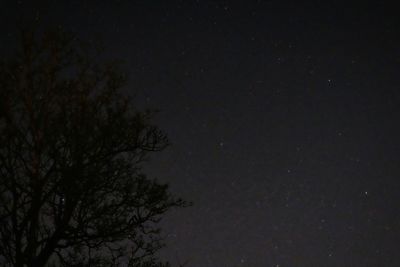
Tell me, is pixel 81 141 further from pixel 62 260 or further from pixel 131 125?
pixel 62 260

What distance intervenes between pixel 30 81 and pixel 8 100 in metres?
0.65

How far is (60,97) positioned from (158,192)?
2712mm

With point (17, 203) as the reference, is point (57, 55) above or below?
above

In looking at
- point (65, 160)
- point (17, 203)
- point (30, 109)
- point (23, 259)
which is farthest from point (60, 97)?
point (23, 259)

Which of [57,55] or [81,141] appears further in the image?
[57,55]

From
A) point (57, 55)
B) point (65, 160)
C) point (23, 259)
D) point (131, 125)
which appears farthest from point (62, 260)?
point (57, 55)

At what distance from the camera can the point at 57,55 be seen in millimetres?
10938

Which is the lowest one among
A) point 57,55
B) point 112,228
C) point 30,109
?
point 112,228

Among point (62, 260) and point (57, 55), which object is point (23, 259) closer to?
point (62, 260)

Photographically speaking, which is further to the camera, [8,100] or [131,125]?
[131,125]

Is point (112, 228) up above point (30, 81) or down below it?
below

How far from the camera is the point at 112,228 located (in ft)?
34.0

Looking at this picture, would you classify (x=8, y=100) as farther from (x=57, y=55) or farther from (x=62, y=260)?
(x=62, y=260)

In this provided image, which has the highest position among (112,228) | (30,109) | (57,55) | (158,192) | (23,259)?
(57,55)
